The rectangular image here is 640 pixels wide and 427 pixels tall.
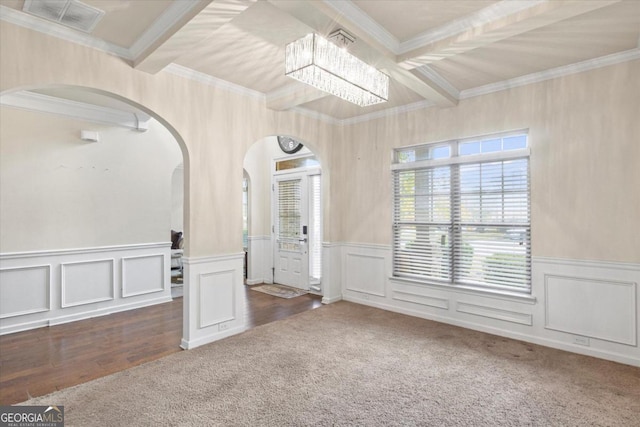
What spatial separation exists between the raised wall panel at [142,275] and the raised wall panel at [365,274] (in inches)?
111

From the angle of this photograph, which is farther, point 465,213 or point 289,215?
point 289,215

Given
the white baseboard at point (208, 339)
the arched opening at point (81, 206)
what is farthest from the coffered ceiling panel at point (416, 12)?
the white baseboard at point (208, 339)

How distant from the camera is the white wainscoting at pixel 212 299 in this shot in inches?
134

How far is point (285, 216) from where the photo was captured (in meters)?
6.19

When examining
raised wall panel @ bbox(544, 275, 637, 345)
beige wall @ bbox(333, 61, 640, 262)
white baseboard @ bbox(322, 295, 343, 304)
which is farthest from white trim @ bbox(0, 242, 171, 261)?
raised wall panel @ bbox(544, 275, 637, 345)

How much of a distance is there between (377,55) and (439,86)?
3.75ft

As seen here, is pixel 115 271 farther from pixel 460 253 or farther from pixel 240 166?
pixel 460 253

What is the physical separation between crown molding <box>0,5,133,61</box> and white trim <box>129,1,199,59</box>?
0.38 feet

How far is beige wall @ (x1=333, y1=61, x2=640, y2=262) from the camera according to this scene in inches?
118

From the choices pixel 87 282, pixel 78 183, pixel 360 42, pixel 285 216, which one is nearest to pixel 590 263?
pixel 360 42

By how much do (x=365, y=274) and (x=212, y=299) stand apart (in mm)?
2257

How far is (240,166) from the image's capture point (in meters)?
3.82

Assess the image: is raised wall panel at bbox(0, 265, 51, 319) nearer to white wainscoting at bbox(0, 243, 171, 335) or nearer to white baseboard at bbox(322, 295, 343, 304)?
white wainscoting at bbox(0, 243, 171, 335)

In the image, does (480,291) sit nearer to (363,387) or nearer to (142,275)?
(363,387)
